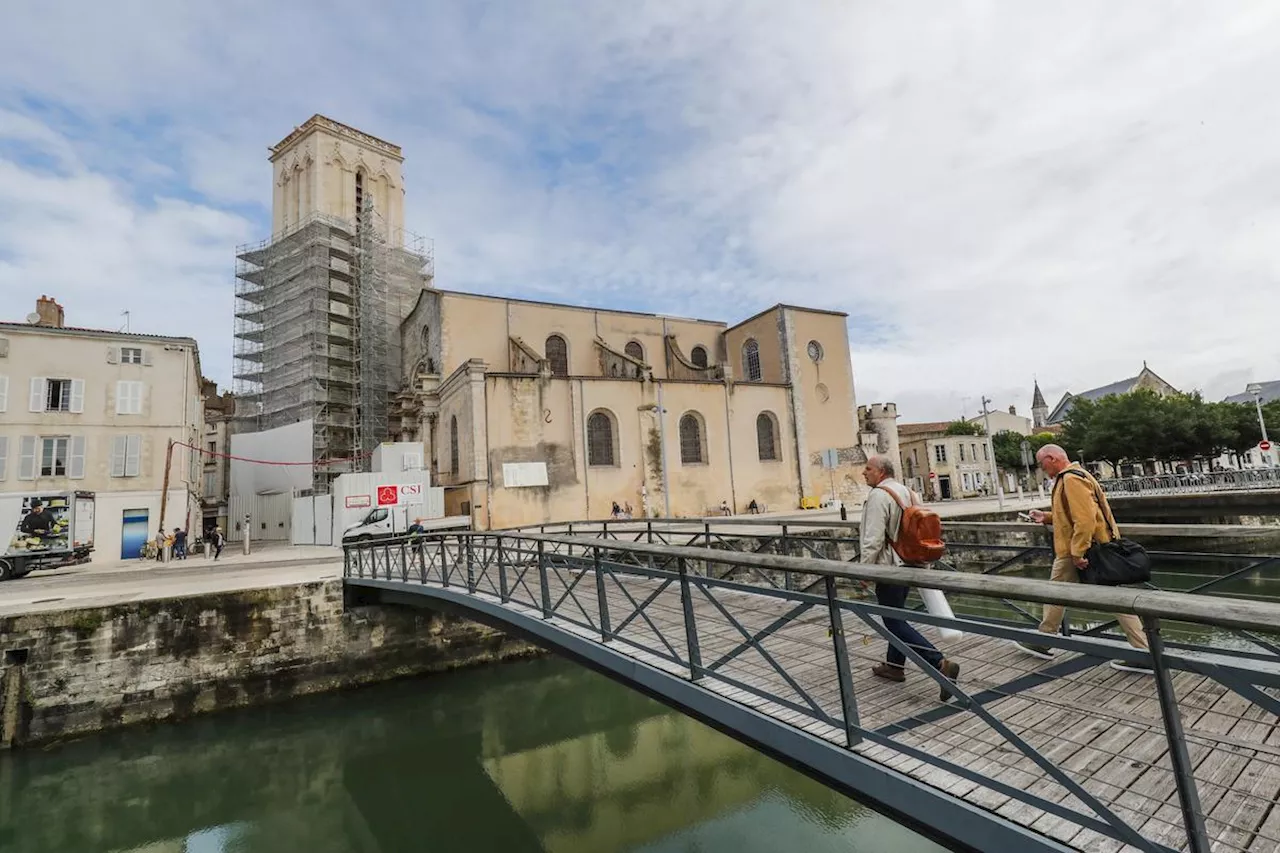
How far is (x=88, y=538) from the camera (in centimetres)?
1811

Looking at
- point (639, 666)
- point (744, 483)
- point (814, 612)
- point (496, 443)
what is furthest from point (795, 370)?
point (639, 666)

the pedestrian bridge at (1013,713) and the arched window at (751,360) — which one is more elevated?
the arched window at (751,360)

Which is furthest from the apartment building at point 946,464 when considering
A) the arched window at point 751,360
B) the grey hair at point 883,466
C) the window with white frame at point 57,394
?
the window with white frame at point 57,394

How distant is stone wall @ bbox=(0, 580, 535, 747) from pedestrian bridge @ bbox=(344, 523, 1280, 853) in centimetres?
834

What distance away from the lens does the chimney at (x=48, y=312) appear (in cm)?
2252

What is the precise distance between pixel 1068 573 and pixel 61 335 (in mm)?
26208

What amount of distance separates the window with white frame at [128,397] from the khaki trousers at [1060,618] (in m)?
25.1

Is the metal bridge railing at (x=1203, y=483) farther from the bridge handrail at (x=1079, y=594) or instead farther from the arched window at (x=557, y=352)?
the bridge handrail at (x=1079, y=594)

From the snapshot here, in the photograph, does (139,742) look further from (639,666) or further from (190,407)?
(190,407)

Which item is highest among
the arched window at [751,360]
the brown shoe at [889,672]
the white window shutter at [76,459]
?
the arched window at [751,360]

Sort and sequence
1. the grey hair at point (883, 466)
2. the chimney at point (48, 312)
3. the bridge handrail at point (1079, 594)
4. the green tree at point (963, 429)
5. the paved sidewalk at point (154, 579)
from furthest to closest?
the green tree at point (963, 429)
the chimney at point (48, 312)
the paved sidewalk at point (154, 579)
the grey hair at point (883, 466)
the bridge handrail at point (1079, 594)

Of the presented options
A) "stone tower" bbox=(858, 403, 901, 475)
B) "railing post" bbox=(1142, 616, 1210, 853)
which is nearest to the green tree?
"stone tower" bbox=(858, 403, 901, 475)

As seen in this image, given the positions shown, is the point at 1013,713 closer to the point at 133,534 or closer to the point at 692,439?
the point at 692,439

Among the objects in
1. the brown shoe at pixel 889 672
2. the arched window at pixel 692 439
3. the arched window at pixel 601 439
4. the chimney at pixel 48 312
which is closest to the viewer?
the brown shoe at pixel 889 672
